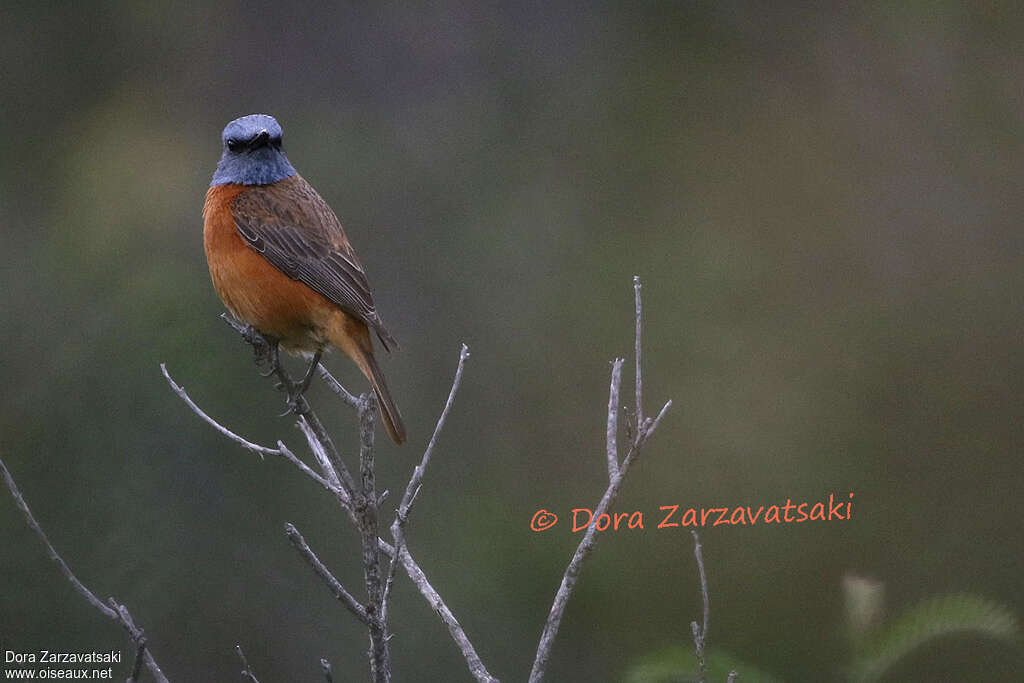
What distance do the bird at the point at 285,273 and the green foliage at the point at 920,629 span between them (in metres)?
2.07

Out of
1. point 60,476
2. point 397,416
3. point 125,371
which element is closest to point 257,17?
point 125,371

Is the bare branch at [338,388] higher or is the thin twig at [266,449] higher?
the bare branch at [338,388]

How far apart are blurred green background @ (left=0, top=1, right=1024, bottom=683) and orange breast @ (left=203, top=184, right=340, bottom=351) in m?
1.33

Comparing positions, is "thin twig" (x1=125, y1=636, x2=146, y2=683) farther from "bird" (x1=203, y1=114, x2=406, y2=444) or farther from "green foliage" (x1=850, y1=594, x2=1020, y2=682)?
"bird" (x1=203, y1=114, x2=406, y2=444)

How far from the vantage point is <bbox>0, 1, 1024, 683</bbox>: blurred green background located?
20.0 feet

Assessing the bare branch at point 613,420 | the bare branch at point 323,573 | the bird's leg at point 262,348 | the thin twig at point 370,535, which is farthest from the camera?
the bird's leg at point 262,348

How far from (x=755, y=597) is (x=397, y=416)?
2.84m

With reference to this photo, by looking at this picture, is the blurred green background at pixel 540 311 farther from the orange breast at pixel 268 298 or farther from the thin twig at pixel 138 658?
the thin twig at pixel 138 658

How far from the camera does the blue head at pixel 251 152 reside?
16.9 ft

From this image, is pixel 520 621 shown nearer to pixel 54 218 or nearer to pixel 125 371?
pixel 125 371

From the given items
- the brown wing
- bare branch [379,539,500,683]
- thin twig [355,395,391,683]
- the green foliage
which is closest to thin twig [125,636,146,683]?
thin twig [355,395,391,683]

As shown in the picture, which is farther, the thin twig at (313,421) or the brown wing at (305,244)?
the brown wing at (305,244)

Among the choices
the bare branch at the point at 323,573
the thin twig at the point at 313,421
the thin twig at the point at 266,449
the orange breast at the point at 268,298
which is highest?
the orange breast at the point at 268,298

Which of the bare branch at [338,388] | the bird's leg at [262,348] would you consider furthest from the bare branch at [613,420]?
the bird's leg at [262,348]
